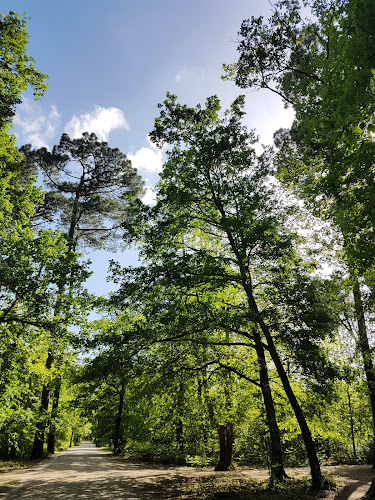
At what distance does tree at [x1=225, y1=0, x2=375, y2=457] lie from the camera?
421 centimetres

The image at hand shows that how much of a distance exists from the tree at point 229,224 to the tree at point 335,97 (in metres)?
1.27

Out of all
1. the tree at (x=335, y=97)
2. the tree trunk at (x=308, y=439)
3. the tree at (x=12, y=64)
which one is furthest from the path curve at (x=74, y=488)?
the tree at (x=12, y=64)

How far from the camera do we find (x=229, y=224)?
8.00m

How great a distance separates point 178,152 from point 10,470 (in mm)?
14548

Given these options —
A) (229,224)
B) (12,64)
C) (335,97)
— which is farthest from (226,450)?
(12,64)

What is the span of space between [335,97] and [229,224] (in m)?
3.81

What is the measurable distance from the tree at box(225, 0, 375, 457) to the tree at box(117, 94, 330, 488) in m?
1.27

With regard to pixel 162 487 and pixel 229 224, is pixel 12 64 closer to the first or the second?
pixel 229 224

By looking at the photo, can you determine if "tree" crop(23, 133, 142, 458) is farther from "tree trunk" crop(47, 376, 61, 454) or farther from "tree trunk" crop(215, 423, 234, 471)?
"tree trunk" crop(215, 423, 234, 471)

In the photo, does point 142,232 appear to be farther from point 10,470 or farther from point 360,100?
point 10,470

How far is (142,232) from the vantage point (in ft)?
30.7

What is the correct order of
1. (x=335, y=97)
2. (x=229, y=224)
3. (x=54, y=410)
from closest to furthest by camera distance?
(x=335, y=97) → (x=229, y=224) → (x=54, y=410)

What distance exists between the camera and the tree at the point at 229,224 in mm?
8312

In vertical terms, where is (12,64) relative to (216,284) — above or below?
above
